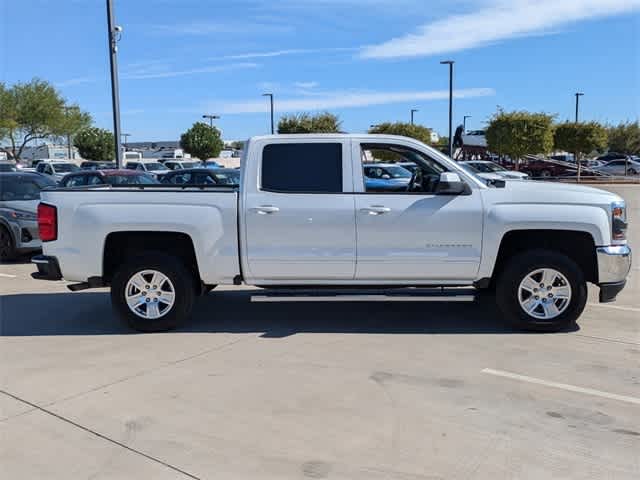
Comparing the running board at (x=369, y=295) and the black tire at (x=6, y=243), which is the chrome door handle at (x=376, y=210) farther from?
the black tire at (x=6, y=243)

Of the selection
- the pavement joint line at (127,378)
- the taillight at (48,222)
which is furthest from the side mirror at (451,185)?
the taillight at (48,222)

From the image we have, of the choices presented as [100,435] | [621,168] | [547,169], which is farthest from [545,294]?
[621,168]

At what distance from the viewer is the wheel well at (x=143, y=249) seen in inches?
255

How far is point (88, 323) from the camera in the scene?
694 cm

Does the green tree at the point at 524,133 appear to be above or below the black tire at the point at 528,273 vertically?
above

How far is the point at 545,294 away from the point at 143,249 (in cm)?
408

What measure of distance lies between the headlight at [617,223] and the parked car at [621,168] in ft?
136

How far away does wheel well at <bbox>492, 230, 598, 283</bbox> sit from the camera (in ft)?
20.8

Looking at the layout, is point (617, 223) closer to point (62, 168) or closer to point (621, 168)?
point (62, 168)

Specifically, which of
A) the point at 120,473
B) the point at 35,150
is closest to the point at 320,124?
the point at 35,150

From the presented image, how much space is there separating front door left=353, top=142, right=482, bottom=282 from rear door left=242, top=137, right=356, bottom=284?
156 millimetres

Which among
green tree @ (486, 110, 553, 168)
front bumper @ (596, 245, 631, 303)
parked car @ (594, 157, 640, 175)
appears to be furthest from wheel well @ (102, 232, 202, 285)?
parked car @ (594, 157, 640, 175)

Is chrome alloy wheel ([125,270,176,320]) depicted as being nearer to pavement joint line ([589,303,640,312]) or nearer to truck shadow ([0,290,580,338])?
truck shadow ([0,290,580,338])

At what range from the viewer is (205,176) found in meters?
15.8
